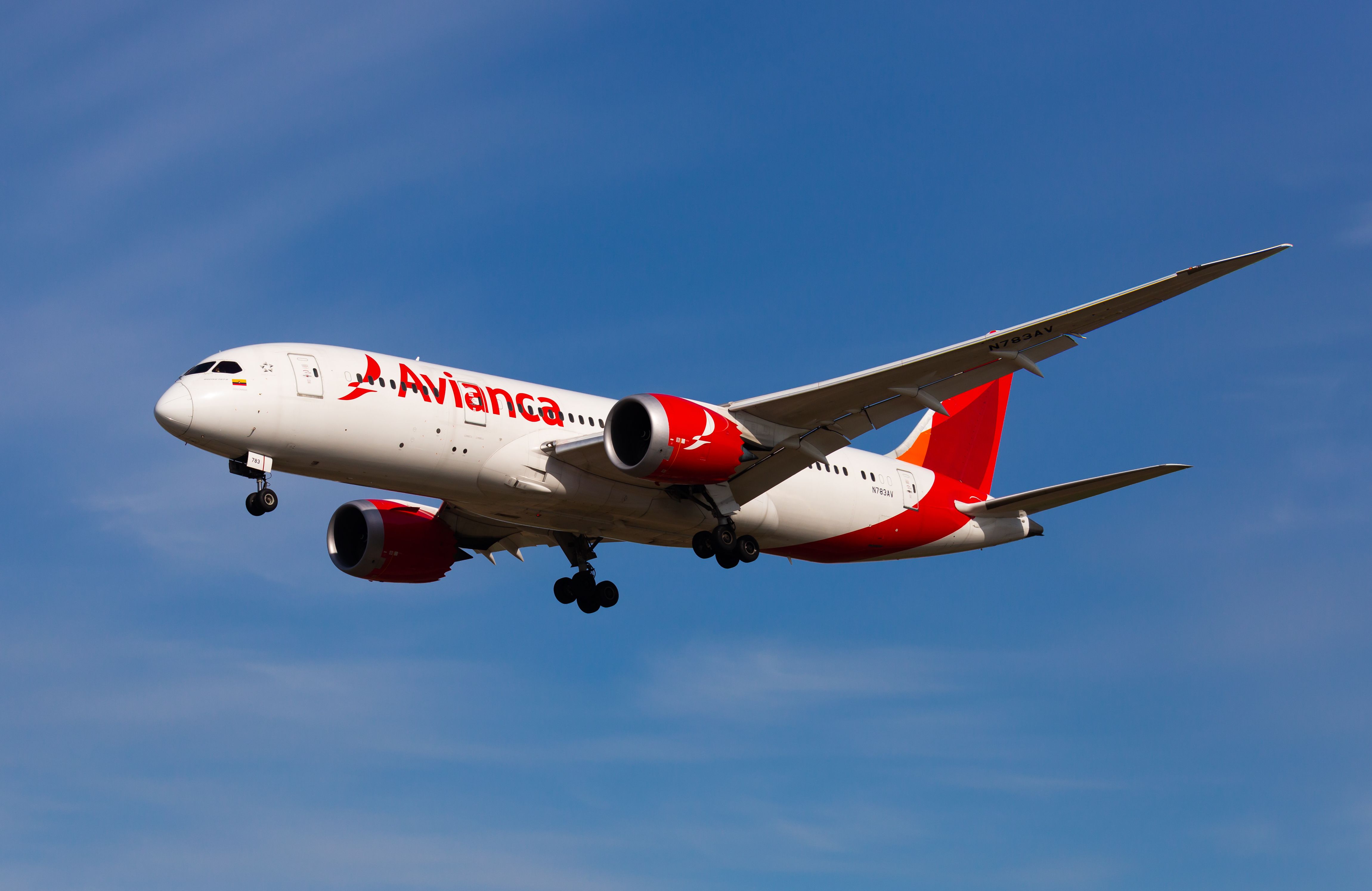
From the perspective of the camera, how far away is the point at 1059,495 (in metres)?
33.1

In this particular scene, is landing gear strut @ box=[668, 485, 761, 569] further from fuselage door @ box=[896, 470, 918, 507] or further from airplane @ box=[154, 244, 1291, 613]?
fuselage door @ box=[896, 470, 918, 507]

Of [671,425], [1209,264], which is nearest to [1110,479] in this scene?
[1209,264]

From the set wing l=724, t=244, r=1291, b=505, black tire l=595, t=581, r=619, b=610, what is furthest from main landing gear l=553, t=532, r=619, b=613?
wing l=724, t=244, r=1291, b=505

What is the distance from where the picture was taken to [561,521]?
30.4 meters

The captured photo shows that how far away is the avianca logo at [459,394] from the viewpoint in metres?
27.1

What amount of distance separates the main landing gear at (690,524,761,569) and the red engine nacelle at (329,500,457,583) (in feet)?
22.8

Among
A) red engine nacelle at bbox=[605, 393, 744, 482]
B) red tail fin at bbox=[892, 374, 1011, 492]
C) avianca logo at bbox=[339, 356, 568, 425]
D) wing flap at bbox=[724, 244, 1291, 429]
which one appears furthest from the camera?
red tail fin at bbox=[892, 374, 1011, 492]

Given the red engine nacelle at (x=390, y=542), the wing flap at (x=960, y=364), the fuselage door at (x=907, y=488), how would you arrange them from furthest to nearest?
the fuselage door at (x=907, y=488) < the red engine nacelle at (x=390, y=542) < the wing flap at (x=960, y=364)

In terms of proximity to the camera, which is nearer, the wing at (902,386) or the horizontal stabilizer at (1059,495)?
the wing at (902,386)

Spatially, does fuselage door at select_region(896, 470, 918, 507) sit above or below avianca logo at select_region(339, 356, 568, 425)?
above

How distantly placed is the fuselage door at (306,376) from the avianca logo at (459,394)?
0.45m

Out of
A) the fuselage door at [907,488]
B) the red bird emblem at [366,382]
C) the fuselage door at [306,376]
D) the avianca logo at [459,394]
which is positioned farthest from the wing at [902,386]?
the fuselage door at [306,376]

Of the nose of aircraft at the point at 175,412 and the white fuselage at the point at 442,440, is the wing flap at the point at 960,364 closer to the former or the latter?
the white fuselage at the point at 442,440

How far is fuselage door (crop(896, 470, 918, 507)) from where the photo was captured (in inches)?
1380
